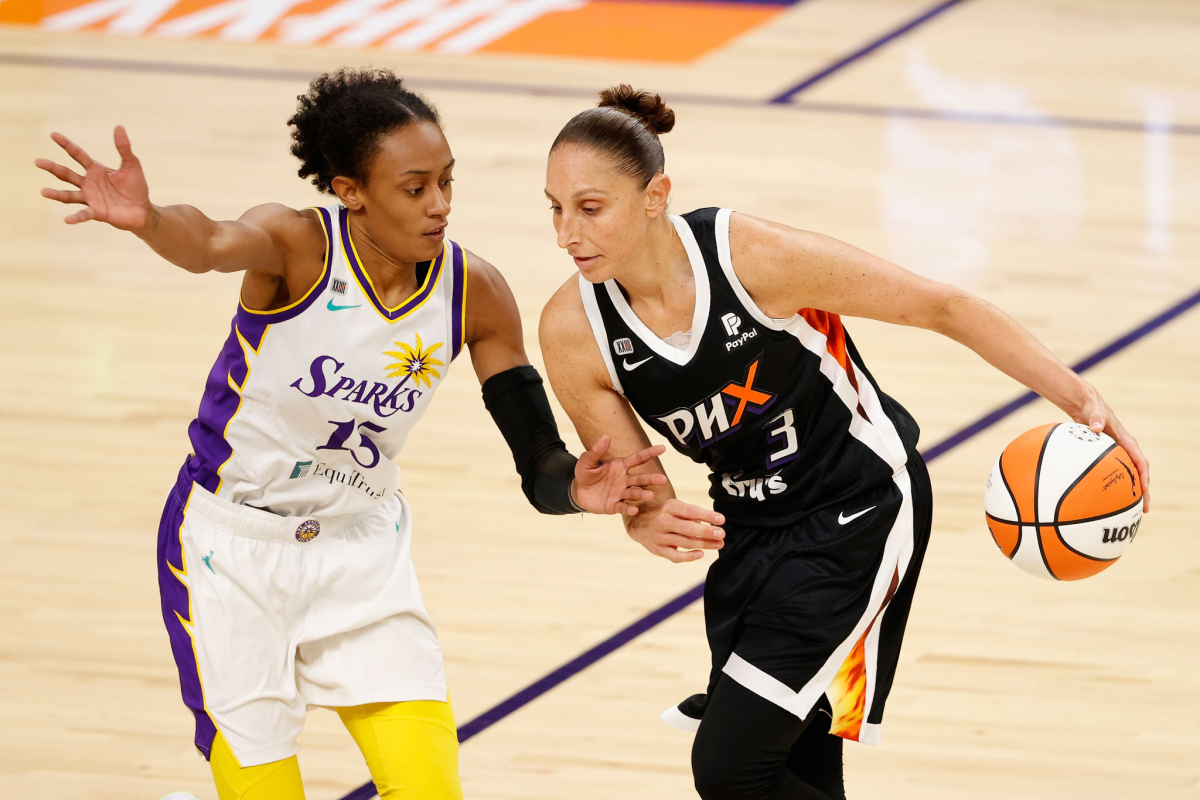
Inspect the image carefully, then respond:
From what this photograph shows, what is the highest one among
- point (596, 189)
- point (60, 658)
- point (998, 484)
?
point (596, 189)

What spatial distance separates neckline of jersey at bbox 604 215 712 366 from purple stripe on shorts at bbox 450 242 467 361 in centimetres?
31

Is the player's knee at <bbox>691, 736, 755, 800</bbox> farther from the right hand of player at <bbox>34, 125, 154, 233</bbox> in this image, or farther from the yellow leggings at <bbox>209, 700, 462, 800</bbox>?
the right hand of player at <bbox>34, 125, 154, 233</bbox>

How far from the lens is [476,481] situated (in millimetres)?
5406

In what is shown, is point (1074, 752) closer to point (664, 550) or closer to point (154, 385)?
point (664, 550)

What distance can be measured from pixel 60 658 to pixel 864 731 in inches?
92.0

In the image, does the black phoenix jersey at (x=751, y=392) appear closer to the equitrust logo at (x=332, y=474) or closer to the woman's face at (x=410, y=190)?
the woman's face at (x=410, y=190)

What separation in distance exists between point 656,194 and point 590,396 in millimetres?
416

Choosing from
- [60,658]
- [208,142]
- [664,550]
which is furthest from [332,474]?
[208,142]

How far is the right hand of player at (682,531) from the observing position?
288 cm

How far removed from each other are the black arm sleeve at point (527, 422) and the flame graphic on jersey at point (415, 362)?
169mm

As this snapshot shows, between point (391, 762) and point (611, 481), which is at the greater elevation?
point (611, 481)

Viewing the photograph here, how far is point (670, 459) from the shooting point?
18.5ft

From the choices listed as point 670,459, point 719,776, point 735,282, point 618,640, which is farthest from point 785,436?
point 670,459

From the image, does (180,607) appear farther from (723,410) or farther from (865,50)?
(865,50)
